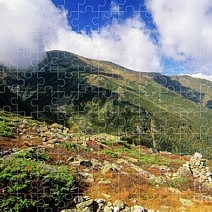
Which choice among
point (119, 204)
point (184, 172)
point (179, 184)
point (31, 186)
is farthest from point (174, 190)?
point (31, 186)

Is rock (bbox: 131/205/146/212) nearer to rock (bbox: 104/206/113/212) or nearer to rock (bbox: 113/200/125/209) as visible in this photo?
rock (bbox: 113/200/125/209)

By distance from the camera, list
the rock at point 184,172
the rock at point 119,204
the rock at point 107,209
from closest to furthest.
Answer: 1. the rock at point 107,209
2. the rock at point 119,204
3. the rock at point 184,172

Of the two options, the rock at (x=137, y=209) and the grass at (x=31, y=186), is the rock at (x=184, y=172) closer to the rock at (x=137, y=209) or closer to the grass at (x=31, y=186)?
the rock at (x=137, y=209)

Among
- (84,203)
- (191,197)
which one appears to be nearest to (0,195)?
(84,203)

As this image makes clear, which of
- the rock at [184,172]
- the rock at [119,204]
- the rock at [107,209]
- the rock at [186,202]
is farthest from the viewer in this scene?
the rock at [184,172]

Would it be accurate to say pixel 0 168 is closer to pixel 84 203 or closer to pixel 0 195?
pixel 0 195

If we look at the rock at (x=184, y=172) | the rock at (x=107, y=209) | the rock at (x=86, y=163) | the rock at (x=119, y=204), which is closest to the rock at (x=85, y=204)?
the rock at (x=107, y=209)

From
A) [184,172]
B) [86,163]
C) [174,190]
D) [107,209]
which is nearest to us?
[107,209]

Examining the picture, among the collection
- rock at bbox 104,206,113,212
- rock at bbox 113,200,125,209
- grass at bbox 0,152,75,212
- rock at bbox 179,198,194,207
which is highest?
grass at bbox 0,152,75,212

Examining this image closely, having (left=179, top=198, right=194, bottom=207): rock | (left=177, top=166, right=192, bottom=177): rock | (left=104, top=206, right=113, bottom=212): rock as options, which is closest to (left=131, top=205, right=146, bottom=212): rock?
(left=104, top=206, right=113, bottom=212): rock

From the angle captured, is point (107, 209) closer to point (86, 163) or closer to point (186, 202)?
point (186, 202)

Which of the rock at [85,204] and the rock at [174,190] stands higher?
the rock at [85,204]
